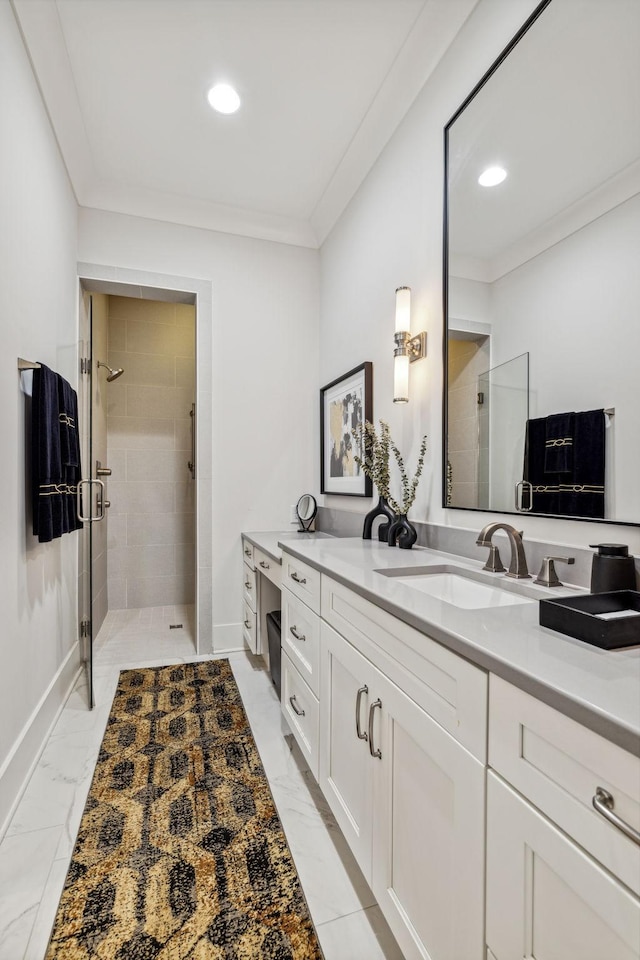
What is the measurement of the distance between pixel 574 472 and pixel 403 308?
3.68 feet

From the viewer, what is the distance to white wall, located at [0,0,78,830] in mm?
1563

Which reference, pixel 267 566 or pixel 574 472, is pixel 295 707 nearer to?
pixel 267 566

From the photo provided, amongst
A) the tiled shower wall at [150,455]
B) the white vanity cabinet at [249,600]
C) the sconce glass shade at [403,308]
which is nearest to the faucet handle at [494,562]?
the sconce glass shade at [403,308]

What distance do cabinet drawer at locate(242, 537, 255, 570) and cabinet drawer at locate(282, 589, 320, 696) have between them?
85 centimetres

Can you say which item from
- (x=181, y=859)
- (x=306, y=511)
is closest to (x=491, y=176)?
(x=306, y=511)

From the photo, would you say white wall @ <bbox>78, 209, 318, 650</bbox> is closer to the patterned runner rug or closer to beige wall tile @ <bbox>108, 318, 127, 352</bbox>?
the patterned runner rug

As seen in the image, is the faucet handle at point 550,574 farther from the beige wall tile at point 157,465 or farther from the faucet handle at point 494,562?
the beige wall tile at point 157,465

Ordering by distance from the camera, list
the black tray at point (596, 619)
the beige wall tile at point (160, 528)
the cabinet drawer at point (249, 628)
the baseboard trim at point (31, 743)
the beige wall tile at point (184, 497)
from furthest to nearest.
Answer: the beige wall tile at point (184, 497) < the beige wall tile at point (160, 528) < the cabinet drawer at point (249, 628) < the baseboard trim at point (31, 743) < the black tray at point (596, 619)

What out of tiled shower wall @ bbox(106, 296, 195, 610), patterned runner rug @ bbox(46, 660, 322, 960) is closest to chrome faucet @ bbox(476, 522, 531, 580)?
patterned runner rug @ bbox(46, 660, 322, 960)

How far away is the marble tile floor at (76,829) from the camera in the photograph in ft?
3.79

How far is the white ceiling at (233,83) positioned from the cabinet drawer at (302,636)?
2.22 meters

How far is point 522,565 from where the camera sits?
1.33m

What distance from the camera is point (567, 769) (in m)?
0.59

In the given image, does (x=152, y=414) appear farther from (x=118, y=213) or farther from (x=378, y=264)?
(x=378, y=264)
